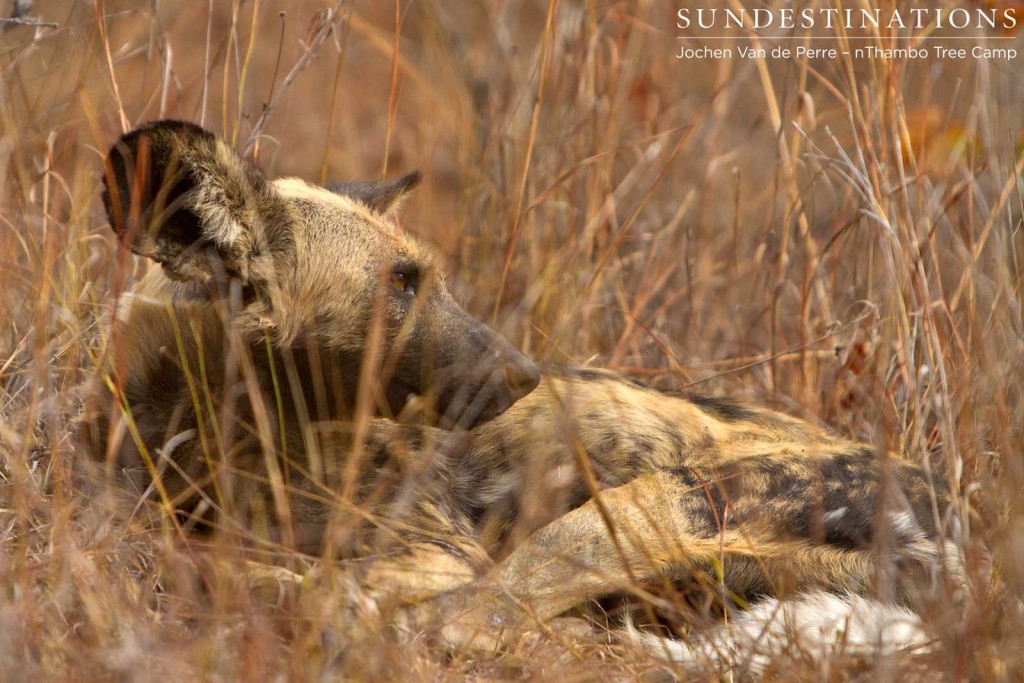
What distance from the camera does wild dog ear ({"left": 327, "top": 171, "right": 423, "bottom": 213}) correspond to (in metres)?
3.01

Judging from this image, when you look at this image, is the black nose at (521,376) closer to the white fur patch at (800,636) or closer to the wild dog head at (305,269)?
the wild dog head at (305,269)

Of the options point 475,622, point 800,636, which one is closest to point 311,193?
point 475,622

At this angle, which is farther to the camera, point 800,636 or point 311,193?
point 311,193

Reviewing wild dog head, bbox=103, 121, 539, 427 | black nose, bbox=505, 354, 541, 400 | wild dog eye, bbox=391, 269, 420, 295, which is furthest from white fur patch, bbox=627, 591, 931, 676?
wild dog eye, bbox=391, 269, 420, 295

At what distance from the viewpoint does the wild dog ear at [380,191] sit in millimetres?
3006

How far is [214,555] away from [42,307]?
84cm

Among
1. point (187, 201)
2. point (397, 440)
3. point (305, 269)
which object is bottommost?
point (397, 440)

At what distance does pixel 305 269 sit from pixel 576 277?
1.54 metres

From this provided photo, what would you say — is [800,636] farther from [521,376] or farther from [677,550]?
[521,376]

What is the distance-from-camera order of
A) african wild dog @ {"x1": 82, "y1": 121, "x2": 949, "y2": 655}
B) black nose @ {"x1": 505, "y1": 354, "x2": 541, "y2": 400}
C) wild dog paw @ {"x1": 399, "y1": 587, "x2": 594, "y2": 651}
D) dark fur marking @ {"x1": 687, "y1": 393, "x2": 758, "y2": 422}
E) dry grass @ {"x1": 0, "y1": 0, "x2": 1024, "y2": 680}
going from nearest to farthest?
1. dry grass @ {"x1": 0, "y1": 0, "x2": 1024, "y2": 680}
2. wild dog paw @ {"x1": 399, "y1": 587, "x2": 594, "y2": 651}
3. african wild dog @ {"x1": 82, "y1": 121, "x2": 949, "y2": 655}
4. black nose @ {"x1": 505, "y1": 354, "x2": 541, "y2": 400}
5. dark fur marking @ {"x1": 687, "y1": 393, "x2": 758, "y2": 422}

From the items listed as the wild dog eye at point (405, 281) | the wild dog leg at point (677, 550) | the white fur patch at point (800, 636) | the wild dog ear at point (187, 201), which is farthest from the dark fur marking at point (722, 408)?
the wild dog ear at point (187, 201)

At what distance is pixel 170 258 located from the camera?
7.68 ft

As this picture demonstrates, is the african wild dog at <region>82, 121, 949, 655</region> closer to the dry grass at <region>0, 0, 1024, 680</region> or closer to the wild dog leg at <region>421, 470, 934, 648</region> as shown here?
the wild dog leg at <region>421, 470, 934, 648</region>

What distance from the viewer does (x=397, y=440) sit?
280 cm
